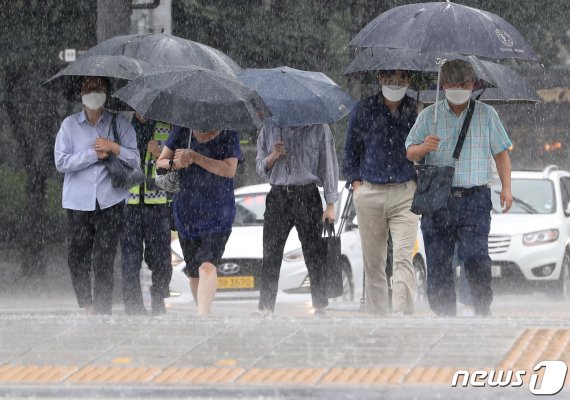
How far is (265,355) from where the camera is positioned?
823cm

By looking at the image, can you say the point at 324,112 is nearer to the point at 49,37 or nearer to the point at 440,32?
the point at 440,32

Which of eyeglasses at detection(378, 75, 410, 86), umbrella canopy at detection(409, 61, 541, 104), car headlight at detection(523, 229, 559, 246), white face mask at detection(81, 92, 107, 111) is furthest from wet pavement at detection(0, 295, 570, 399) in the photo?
car headlight at detection(523, 229, 559, 246)

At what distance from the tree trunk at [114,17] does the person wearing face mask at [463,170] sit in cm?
618

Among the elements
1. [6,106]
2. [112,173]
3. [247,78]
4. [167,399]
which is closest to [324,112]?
[247,78]

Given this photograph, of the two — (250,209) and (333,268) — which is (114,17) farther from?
(333,268)

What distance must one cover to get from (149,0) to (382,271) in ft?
18.1

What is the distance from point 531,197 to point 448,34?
8.43m

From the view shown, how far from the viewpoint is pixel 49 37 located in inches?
802

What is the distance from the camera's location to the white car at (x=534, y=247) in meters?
17.4

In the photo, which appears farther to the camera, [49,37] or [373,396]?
[49,37]

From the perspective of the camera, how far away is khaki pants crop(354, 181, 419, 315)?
10727mm

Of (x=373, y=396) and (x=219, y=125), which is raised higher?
(x=219, y=125)

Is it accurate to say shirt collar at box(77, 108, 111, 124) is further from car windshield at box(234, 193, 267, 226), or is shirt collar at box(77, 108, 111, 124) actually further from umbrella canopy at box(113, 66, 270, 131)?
car windshield at box(234, 193, 267, 226)

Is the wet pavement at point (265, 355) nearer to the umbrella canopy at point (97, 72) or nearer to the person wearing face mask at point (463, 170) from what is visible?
the person wearing face mask at point (463, 170)
